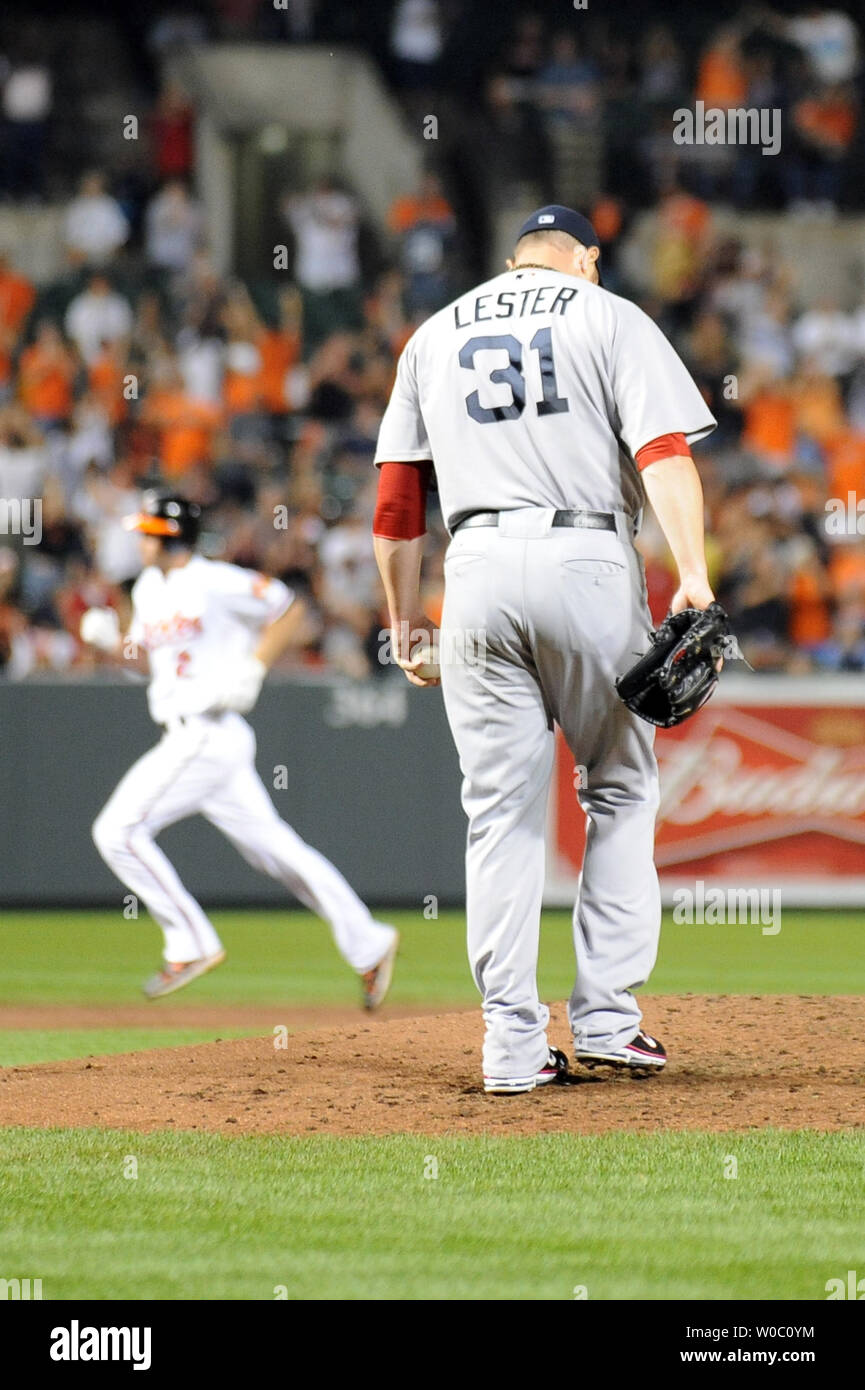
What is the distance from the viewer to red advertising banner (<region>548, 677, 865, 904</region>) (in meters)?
12.1

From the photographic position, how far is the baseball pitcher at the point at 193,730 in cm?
820

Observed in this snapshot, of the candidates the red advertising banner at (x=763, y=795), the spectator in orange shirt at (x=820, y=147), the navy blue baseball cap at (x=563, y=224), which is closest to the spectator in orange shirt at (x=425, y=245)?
the spectator in orange shirt at (x=820, y=147)

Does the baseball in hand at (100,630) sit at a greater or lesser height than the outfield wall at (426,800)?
greater

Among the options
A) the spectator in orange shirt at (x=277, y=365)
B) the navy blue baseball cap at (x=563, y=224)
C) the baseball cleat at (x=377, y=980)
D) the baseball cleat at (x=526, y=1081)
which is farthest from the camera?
the spectator in orange shirt at (x=277, y=365)

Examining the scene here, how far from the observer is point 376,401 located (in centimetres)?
1553

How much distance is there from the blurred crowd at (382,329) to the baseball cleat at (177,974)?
14.0 ft

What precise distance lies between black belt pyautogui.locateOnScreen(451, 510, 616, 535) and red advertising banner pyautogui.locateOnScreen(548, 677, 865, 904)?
6.91m

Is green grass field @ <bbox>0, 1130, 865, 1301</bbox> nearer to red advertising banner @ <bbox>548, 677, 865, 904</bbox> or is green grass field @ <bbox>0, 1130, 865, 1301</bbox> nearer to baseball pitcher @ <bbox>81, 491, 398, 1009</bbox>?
baseball pitcher @ <bbox>81, 491, 398, 1009</bbox>

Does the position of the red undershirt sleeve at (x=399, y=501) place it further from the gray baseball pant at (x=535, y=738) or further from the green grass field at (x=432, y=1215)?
the green grass field at (x=432, y=1215)

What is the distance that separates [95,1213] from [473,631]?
1784mm

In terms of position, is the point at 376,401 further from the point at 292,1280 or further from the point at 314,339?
the point at 292,1280

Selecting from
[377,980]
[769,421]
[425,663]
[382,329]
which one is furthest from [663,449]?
[382,329]

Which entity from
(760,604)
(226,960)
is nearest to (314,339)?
(760,604)

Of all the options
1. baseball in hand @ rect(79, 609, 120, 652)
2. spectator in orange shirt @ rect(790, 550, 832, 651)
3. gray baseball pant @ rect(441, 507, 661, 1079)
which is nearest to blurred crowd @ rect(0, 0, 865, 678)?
spectator in orange shirt @ rect(790, 550, 832, 651)
